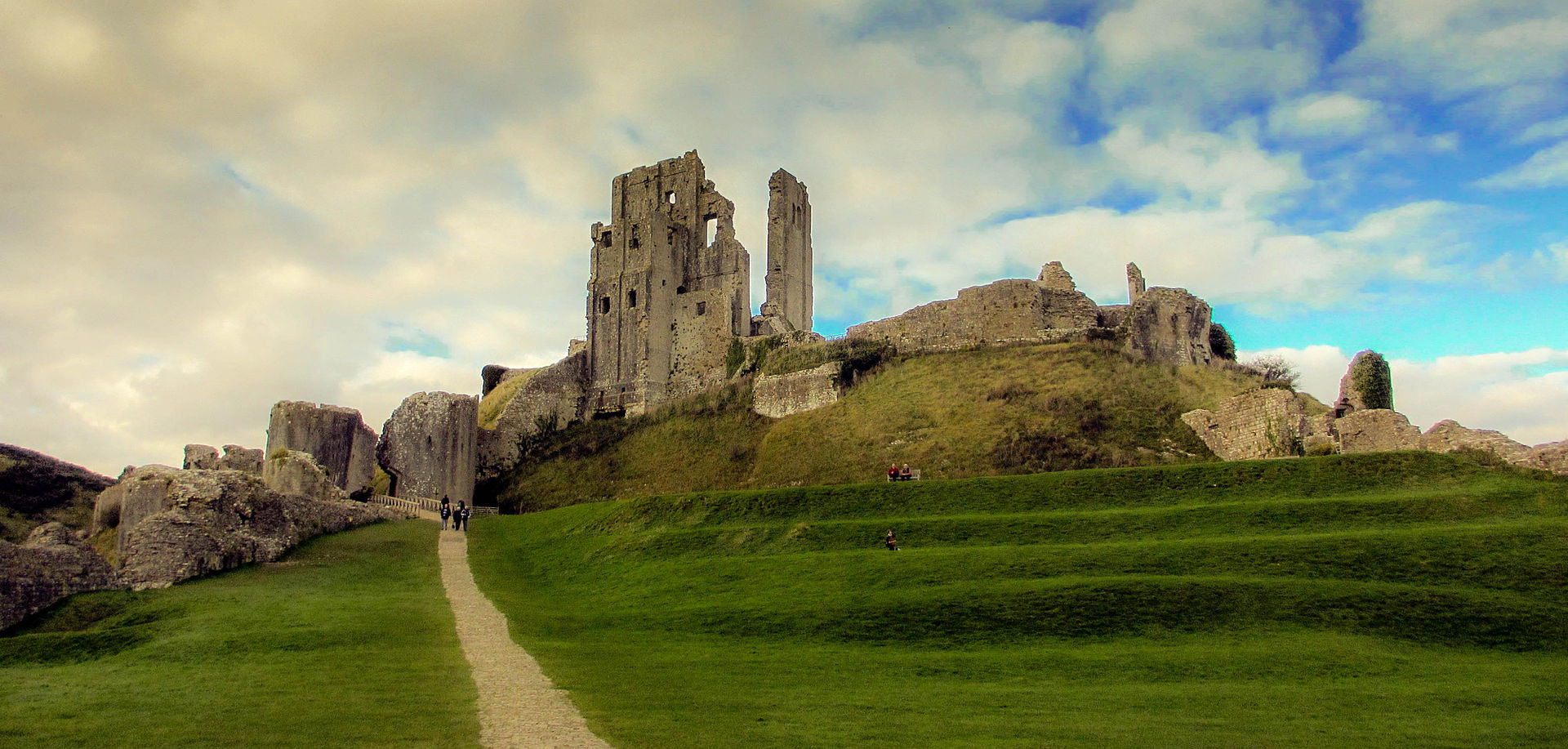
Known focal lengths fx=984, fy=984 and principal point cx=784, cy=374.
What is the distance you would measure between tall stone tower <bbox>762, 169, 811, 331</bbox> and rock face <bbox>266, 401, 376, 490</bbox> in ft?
75.4

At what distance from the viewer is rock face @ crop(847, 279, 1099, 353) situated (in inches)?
1499

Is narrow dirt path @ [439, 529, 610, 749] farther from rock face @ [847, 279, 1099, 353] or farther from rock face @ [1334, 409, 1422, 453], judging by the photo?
rock face @ [847, 279, 1099, 353]

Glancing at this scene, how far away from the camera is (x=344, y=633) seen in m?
15.4

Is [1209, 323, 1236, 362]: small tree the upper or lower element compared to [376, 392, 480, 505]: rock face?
upper

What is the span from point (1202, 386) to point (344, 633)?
1057 inches

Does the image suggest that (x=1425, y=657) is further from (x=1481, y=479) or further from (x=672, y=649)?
(x=672, y=649)

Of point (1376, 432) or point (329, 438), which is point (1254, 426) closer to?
point (1376, 432)

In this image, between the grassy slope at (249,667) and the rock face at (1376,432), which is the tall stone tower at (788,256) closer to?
the rock face at (1376,432)

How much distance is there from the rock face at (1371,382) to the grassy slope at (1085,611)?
199 inches

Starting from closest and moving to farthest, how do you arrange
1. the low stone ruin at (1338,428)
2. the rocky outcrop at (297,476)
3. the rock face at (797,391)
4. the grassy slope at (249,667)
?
the grassy slope at (249,667) → the low stone ruin at (1338,428) → the rocky outcrop at (297,476) → the rock face at (797,391)

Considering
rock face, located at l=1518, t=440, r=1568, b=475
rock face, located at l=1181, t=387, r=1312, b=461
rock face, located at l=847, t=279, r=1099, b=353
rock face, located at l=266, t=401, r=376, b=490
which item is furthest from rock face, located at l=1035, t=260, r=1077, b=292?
rock face, located at l=266, t=401, r=376, b=490

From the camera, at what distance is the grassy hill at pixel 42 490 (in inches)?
1209

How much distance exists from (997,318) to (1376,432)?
52.2 feet

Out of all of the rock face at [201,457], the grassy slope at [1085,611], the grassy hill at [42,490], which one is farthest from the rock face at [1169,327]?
the grassy hill at [42,490]
